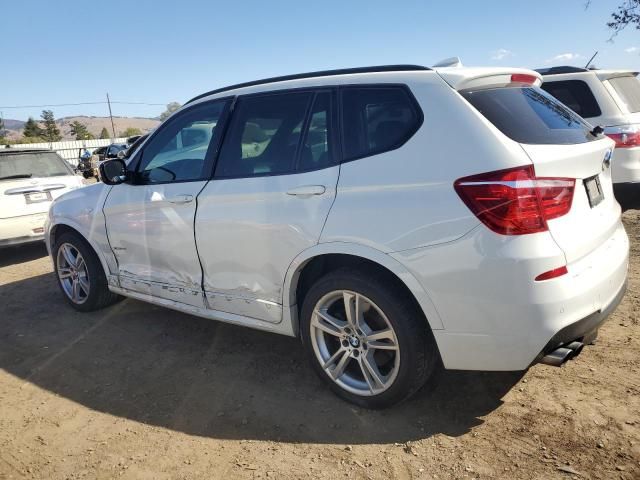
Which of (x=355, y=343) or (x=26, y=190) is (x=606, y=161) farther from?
(x=26, y=190)

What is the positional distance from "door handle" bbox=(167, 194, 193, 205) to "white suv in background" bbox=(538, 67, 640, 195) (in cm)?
463

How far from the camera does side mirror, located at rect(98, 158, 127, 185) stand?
3.98 meters

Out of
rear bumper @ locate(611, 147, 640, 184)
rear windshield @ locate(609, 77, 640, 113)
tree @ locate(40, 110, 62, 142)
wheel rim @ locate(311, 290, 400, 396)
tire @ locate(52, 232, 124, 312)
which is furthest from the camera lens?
tree @ locate(40, 110, 62, 142)

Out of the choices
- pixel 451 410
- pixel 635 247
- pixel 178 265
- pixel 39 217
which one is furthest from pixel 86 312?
pixel 635 247

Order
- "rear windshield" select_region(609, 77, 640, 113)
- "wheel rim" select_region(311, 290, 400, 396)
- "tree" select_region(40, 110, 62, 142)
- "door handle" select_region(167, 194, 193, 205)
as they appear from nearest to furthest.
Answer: "wheel rim" select_region(311, 290, 400, 396) < "door handle" select_region(167, 194, 193, 205) < "rear windshield" select_region(609, 77, 640, 113) < "tree" select_region(40, 110, 62, 142)

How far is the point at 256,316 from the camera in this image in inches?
129

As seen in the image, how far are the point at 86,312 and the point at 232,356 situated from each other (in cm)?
193

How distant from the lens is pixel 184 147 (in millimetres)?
3779

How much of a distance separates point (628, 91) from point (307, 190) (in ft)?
17.4

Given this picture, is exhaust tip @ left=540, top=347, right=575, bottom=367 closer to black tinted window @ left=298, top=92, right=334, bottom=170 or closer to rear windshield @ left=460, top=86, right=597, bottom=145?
rear windshield @ left=460, top=86, right=597, bottom=145

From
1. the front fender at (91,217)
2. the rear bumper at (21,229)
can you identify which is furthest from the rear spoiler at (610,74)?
the rear bumper at (21,229)

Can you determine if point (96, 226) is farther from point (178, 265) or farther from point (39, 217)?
point (39, 217)

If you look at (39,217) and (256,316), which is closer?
(256,316)

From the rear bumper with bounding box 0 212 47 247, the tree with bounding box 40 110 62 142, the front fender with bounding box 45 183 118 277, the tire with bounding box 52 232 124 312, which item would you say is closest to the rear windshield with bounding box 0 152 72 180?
the rear bumper with bounding box 0 212 47 247
